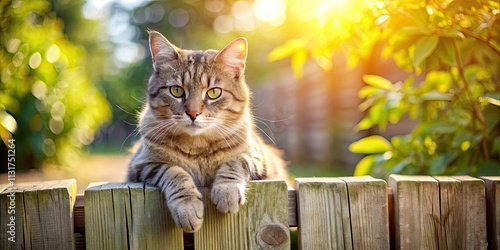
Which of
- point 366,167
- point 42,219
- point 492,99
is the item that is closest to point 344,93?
point 366,167

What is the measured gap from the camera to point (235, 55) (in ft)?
7.76

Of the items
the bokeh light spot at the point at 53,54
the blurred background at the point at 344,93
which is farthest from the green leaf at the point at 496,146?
the bokeh light spot at the point at 53,54

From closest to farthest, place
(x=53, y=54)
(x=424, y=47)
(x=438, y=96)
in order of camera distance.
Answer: (x=424, y=47) → (x=438, y=96) → (x=53, y=54)

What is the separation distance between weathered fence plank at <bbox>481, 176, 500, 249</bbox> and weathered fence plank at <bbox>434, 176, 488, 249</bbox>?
0.03 metres

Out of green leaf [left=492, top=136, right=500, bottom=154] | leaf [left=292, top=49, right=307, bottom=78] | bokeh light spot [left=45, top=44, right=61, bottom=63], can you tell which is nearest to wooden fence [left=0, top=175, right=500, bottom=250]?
green leaf [left=492, top=136, right=500, bottom=154]

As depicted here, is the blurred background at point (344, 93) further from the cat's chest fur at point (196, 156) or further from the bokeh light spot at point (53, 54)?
the cat's chest fur at point (196, 156)

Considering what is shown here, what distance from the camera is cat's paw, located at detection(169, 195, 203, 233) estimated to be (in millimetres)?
1675

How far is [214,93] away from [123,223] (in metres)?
0.76

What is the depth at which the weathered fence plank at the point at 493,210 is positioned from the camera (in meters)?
1.82

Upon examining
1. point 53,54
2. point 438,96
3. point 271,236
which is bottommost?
point 271,236

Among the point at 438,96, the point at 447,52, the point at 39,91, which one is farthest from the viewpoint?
the point at 39,91

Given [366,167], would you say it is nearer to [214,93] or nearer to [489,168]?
[489,168]

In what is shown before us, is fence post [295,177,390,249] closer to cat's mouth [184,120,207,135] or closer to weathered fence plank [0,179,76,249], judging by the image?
cat's mouth [184,120,207,135]

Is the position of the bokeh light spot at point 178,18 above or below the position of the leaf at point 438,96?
above
